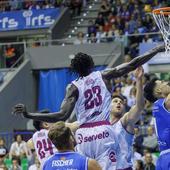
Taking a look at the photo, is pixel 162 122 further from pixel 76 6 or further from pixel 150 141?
pixel 76 6

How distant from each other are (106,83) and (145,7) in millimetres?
17163

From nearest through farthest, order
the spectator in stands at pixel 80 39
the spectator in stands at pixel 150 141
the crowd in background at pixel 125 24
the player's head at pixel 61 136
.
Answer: the player's head at pixel 61 136
the spectator in stands at pixel 150 141
the crowd in background at pixel 125 24
the spectator in stands at pixel 80 39

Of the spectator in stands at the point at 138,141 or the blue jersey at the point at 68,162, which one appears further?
the spectator in stands at the point at 138,141

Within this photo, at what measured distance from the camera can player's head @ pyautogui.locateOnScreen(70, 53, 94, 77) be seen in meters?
8.27

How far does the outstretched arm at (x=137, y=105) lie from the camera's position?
825cm

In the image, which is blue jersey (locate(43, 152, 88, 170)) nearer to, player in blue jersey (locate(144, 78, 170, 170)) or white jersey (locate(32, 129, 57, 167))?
player in blue jersey (locate(144, 78, 170, 170))

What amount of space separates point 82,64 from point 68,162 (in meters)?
1.87

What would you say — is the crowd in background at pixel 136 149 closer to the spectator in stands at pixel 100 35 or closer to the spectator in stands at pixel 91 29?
the spectator in stands at pixel 100 35

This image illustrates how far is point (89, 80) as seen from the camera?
8.28 metres

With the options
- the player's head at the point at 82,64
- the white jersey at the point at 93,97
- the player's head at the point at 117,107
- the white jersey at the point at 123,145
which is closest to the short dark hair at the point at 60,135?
the white jersey at the point at 93,97

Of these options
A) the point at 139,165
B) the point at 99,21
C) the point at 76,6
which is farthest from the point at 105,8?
the point at 139,165

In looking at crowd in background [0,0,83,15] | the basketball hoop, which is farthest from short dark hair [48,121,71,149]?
crowd in background [0,0,83,15]

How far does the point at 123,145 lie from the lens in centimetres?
917

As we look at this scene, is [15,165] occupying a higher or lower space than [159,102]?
lower
